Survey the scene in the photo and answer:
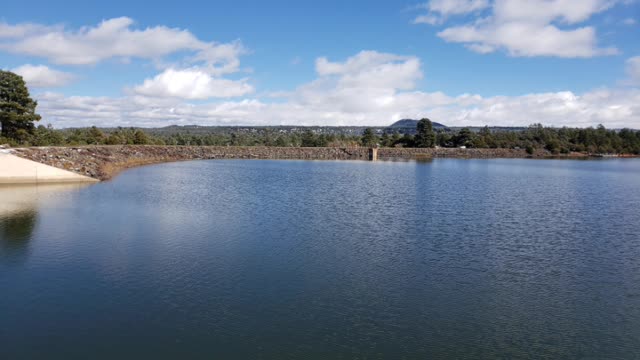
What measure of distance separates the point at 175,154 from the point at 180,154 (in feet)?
4.54

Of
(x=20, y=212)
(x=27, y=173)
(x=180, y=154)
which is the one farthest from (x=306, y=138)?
(x=20, y=212)

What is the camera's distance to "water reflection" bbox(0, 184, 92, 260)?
22478 mm

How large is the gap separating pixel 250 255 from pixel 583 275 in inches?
531

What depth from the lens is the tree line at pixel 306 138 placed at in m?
58.7

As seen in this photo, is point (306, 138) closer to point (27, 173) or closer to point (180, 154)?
point (180, 154)

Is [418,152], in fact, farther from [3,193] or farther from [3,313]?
[3,313]

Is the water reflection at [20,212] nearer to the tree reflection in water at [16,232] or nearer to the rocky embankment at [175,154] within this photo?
the tree reflection in water at [16,232]

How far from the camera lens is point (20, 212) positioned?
3075cm

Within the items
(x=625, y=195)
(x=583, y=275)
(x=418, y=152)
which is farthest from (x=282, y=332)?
(x=418, y=152)

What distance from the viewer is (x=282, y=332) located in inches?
535

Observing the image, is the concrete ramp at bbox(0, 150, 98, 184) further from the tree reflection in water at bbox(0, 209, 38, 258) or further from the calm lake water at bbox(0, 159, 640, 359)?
the tree reflection in water at bbox(0, 209, 38, 258)

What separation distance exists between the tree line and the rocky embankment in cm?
586

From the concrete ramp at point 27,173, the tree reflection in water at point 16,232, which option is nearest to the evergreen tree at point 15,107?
the concrete ramp at point 27,173

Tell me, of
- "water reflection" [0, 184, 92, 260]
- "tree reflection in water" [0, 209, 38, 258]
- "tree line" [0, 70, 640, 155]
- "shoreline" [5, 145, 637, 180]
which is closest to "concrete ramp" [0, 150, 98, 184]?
"water reflection" [0, 184, 92, 260]
